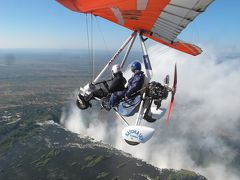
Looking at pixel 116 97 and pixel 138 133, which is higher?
pixel 116 97

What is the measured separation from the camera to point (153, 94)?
608 inches

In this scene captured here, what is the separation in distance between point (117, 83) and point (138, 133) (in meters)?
2.93

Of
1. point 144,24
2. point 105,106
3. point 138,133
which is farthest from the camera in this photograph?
point 105,106

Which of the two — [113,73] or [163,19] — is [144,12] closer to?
[163,19]

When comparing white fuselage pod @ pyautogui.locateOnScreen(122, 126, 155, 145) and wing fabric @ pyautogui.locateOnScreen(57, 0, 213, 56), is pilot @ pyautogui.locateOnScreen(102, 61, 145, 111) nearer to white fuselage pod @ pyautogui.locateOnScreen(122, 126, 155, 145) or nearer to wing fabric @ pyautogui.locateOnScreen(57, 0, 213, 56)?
white fuselage pod @ pyautogui.locateOnScreen(122, 126, 155, 145)

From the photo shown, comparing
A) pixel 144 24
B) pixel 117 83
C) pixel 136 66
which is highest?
pixel 144 24

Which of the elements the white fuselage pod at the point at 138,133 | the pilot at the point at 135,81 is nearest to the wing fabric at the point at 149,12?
the pilot at the point at 135,81

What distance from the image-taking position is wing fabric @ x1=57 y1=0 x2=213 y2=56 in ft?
34.2

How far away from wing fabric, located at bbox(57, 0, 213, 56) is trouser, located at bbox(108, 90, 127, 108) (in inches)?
137

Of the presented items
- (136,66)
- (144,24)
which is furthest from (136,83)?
(144,24)

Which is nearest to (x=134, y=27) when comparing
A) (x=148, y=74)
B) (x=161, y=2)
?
(x=148, y=74)

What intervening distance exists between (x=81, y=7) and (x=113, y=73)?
14.3 ft

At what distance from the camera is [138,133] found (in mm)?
15516

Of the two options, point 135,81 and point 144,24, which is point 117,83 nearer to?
point 135,81
